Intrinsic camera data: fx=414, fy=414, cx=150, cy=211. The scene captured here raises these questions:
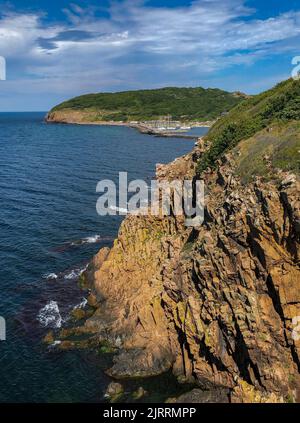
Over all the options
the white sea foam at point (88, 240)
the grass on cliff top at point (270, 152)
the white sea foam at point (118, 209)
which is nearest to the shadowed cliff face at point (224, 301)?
the grass on cliff top at point (270, 152)

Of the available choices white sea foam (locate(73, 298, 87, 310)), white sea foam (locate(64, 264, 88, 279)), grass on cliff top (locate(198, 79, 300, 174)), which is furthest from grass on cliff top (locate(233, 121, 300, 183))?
white sea foam (locate(64, 264, 88, 279))

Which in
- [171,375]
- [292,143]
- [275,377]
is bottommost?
[171,375]

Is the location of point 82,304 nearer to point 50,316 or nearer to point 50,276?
point 50,316

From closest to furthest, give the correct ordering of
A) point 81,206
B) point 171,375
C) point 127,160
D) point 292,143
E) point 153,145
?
point 292,143
point 171,375
point 81,206
point 127,160
point 153,145

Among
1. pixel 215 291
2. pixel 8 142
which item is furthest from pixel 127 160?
pixel 215 291

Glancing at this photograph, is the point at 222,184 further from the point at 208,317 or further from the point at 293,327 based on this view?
the point at 293,327

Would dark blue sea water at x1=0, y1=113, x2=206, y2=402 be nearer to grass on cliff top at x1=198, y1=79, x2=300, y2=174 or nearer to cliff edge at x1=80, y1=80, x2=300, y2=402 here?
cliff edge at x1=80, y1=80, x2=300, y2=402
